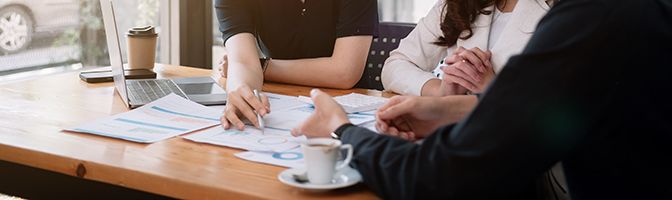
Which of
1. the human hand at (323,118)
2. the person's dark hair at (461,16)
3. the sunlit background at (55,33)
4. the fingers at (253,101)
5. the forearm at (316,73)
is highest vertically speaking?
the person's dark hair at (461,16)

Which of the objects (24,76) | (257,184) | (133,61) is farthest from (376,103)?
(24,76)

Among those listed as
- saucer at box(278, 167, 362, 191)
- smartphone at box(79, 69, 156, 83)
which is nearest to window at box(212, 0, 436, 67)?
smartphone at box(79, 69, 156, 83)

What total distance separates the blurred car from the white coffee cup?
1803 mm

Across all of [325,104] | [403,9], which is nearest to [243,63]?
[325,104]

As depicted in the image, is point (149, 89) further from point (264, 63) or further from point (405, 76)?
point (405, 76)

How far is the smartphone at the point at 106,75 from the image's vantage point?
2178mm

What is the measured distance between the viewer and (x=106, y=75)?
220cm

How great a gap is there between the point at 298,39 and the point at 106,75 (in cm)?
54

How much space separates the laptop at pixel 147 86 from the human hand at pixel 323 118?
1.58ft

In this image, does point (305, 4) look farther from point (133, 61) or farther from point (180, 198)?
point (180, 198)

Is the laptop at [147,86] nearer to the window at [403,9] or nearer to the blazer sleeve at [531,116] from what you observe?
the blazer sleeve at [531,116]

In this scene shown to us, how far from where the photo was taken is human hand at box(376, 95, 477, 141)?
145cm

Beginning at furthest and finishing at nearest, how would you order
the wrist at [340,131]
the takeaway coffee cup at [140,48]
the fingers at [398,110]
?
the takeaway coffee cup at [140,48]
the fingers at [398,110]
the wrist at [340,131]

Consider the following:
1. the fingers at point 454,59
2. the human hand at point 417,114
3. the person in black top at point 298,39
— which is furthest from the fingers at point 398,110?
the person in black top at point 298,39
